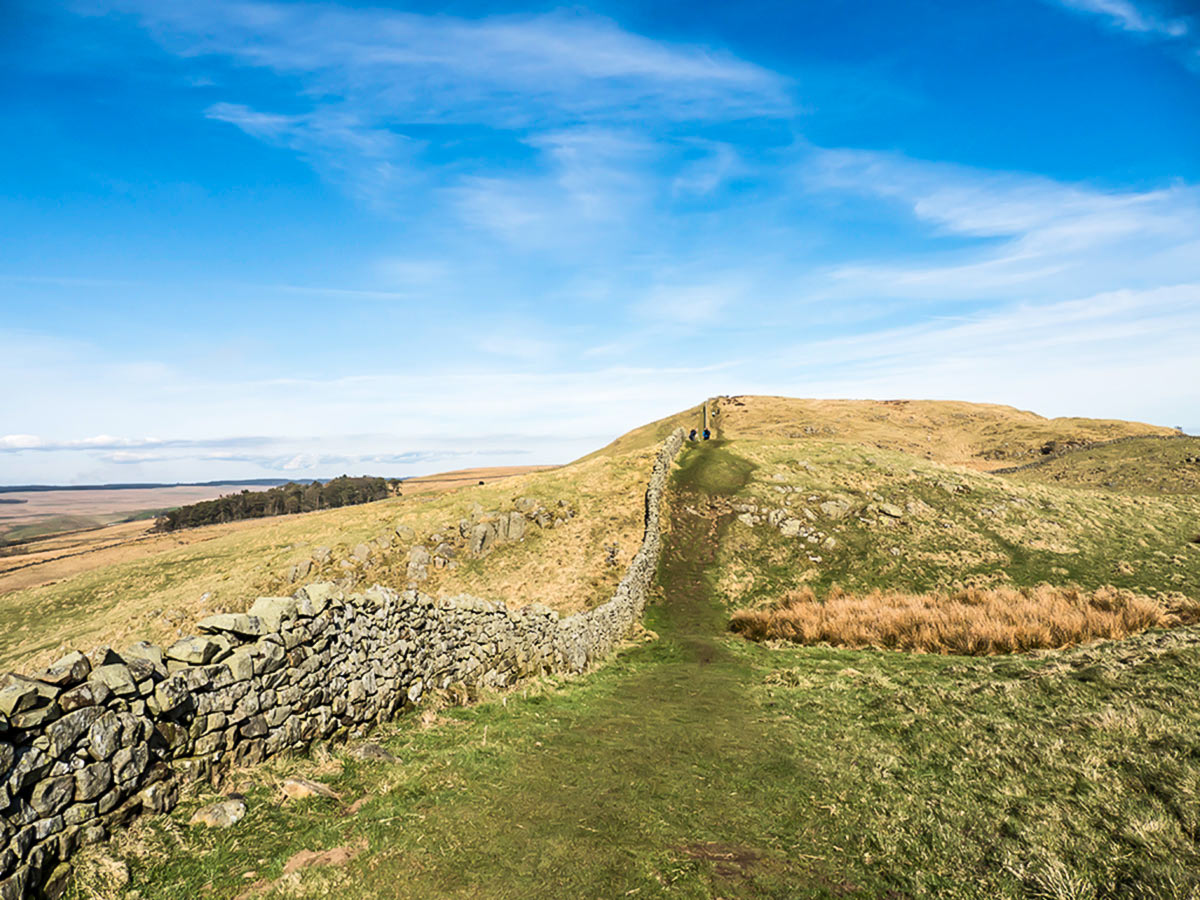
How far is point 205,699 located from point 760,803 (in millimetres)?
8135

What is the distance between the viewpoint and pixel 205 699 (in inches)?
296

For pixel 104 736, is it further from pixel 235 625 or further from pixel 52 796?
pixel 235 625

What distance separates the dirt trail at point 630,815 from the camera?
20.0 ft

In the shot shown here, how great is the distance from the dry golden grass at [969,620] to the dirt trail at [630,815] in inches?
293

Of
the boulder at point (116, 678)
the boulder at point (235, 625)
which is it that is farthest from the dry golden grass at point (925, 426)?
the boulder at point (116, 678)

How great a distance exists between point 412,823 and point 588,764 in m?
3.28

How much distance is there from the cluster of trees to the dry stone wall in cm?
9794

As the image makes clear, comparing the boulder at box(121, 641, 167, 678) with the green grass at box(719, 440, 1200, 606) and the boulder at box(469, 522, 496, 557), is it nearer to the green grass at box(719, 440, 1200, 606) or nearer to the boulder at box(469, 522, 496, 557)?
the green grass at box(719, 440, 1200, 606)

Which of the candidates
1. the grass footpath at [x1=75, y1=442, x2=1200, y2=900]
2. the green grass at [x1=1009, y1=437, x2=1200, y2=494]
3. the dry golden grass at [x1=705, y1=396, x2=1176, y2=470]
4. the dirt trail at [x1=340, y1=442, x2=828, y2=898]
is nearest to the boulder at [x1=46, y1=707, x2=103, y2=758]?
the grass footpath at [x1=75, y1=442, x2=1200, y2=900]

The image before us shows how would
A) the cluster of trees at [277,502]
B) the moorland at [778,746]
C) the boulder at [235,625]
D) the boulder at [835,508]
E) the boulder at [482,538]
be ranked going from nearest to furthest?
the moorland at [778,746], the boulder at [235,625], the boulder at [482,538], the boulder at [835,508], the cluster of trees at [277,502]

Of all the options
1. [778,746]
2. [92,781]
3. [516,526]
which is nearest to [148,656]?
[92,781]

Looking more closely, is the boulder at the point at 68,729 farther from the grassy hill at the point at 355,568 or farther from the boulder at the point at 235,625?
the grassy hill at the point at 355,568

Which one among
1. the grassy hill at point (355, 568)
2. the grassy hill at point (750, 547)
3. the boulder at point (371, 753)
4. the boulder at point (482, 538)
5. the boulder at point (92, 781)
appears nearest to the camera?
the boulder at point (92, 781)

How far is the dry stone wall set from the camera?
548 cm
